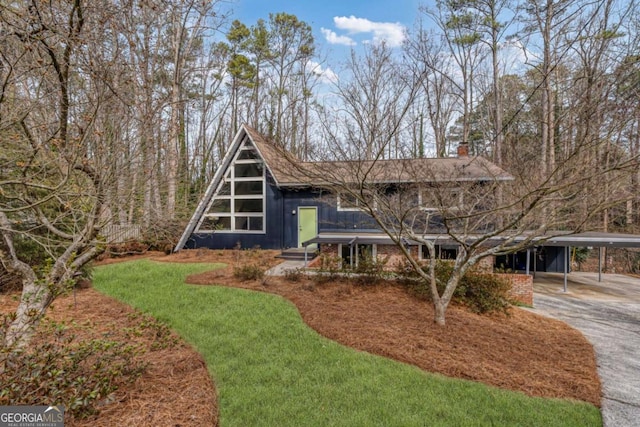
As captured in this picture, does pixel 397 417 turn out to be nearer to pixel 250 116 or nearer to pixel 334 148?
pixel 334 148

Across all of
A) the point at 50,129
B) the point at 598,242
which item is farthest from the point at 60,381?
the point at 598,242

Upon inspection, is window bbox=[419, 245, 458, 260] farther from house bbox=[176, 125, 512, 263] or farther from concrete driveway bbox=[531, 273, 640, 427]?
concrete driveway bbox=[531, 273, 640, 427]

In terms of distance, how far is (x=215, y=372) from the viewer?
3.89 m

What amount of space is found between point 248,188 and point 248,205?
2.46 feet

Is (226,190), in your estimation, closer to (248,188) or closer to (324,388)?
(248,188)

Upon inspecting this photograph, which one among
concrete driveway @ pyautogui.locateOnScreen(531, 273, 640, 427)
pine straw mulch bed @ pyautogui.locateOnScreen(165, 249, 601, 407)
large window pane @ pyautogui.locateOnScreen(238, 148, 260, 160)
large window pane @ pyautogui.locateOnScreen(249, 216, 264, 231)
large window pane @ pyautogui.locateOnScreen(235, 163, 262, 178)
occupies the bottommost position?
concrete driveway @ pyautogui.locateOnScreen(531, 273, 640, 427)

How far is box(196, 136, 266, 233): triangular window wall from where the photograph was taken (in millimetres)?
13852

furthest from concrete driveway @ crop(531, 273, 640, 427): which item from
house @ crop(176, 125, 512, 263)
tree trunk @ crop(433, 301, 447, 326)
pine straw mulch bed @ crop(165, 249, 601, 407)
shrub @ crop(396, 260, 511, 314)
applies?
house @ crop(176, 125, 512, 263)

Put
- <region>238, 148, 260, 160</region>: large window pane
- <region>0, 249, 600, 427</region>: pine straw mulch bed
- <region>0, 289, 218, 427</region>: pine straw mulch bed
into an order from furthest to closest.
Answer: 1. <region>238, 148, 260, 160</region>: large window pane
2. <region>0, 249, 600, 427</region>: pine straw mulch bed
3. <region>0, 289, 218, 427</region>: pine straw mulch bed

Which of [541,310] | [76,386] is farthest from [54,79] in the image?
Answer: [541,310]

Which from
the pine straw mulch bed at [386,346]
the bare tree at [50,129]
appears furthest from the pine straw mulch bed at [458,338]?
the bare tree at [50,129]

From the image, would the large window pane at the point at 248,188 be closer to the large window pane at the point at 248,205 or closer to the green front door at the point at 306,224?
the large window pane at the point at 248,205

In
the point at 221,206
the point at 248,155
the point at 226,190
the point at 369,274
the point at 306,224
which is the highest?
the point at 248,155

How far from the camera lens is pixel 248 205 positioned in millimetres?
14008
